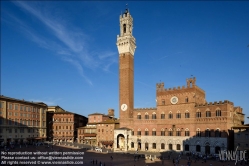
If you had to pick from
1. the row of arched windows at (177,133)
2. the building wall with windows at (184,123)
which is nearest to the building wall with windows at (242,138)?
the building wall with windows at (184,123)

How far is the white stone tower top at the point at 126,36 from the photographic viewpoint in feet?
244

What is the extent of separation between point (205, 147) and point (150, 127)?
16174mm

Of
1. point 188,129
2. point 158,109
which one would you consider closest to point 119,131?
point 158,109

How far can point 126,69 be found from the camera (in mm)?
73125

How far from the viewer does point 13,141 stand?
68.9m

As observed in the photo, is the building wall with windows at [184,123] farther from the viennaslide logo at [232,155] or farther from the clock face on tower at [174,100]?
the viennaslide logo at [232,155]

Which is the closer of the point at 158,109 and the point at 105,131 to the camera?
the point at 158,109

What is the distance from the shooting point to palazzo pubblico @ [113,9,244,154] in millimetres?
56875

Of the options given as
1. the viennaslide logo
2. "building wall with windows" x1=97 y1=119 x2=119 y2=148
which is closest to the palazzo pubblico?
the viennaslide logo

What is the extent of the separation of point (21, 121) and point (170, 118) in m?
44.0

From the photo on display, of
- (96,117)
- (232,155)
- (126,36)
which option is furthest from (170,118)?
(96,117)

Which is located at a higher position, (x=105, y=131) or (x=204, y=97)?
(x=204, y=97)

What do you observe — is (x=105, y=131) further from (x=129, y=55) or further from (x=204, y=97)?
(x=204, y=97)

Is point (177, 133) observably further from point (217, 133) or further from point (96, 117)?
point (96, 117)
